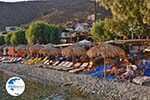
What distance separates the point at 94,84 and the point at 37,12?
134 meters

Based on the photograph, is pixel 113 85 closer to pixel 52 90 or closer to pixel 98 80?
pixel 98 80

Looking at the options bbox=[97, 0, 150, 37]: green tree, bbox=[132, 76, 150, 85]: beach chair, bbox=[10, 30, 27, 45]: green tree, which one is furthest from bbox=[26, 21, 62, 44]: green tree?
bbox=[132, 76, 150, 85]: beach chair

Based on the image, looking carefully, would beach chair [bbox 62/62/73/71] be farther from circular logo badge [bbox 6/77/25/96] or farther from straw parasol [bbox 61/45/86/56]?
circular logo badge [bbox 6/77/25/96]

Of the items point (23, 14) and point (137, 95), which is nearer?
point (137, 95)

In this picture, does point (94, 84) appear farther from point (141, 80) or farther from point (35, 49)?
point (35, 49)

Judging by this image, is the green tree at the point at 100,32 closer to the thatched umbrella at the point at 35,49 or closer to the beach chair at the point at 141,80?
the thatched umbrella at the point at 35,49

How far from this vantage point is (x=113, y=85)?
2055 centimetres

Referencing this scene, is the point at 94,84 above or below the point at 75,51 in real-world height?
below

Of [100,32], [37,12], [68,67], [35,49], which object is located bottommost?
[37,12]

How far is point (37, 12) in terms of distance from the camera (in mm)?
153750

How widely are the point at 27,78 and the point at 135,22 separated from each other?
1278 cm

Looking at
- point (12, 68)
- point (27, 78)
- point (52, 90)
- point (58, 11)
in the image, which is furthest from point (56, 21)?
point (52, 90)

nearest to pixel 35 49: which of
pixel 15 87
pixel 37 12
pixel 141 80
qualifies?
pixel 141 80

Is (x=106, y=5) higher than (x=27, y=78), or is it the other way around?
(x=106, y=5)
